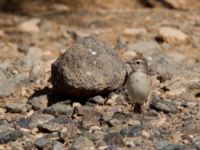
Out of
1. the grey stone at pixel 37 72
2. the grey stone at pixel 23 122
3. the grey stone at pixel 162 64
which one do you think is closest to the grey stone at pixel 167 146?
the grey stone at pixel 23 122

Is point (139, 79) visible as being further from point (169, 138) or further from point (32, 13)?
point (32, 13)

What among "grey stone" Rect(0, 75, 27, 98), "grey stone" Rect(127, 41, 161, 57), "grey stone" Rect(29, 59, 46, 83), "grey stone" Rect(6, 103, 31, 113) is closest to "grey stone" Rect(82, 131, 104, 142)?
"grey stone" Rect(6, 103, 31, 113)

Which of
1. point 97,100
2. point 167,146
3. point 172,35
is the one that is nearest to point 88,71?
point 97,100

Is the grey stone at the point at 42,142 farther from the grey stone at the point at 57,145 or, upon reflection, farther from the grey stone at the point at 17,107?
the grey stone at the point at 17,107

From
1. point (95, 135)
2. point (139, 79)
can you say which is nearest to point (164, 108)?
point (139, 79)

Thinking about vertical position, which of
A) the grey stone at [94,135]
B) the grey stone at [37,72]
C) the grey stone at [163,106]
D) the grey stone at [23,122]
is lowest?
the grey stone at [23,122]

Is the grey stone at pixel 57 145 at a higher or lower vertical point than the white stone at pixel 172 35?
lower

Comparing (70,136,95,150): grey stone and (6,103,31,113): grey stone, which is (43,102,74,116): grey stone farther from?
(70,136,95,150): grey stone

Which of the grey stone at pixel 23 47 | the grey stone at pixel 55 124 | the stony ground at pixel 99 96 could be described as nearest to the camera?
the stony ground at pixel 99 96
